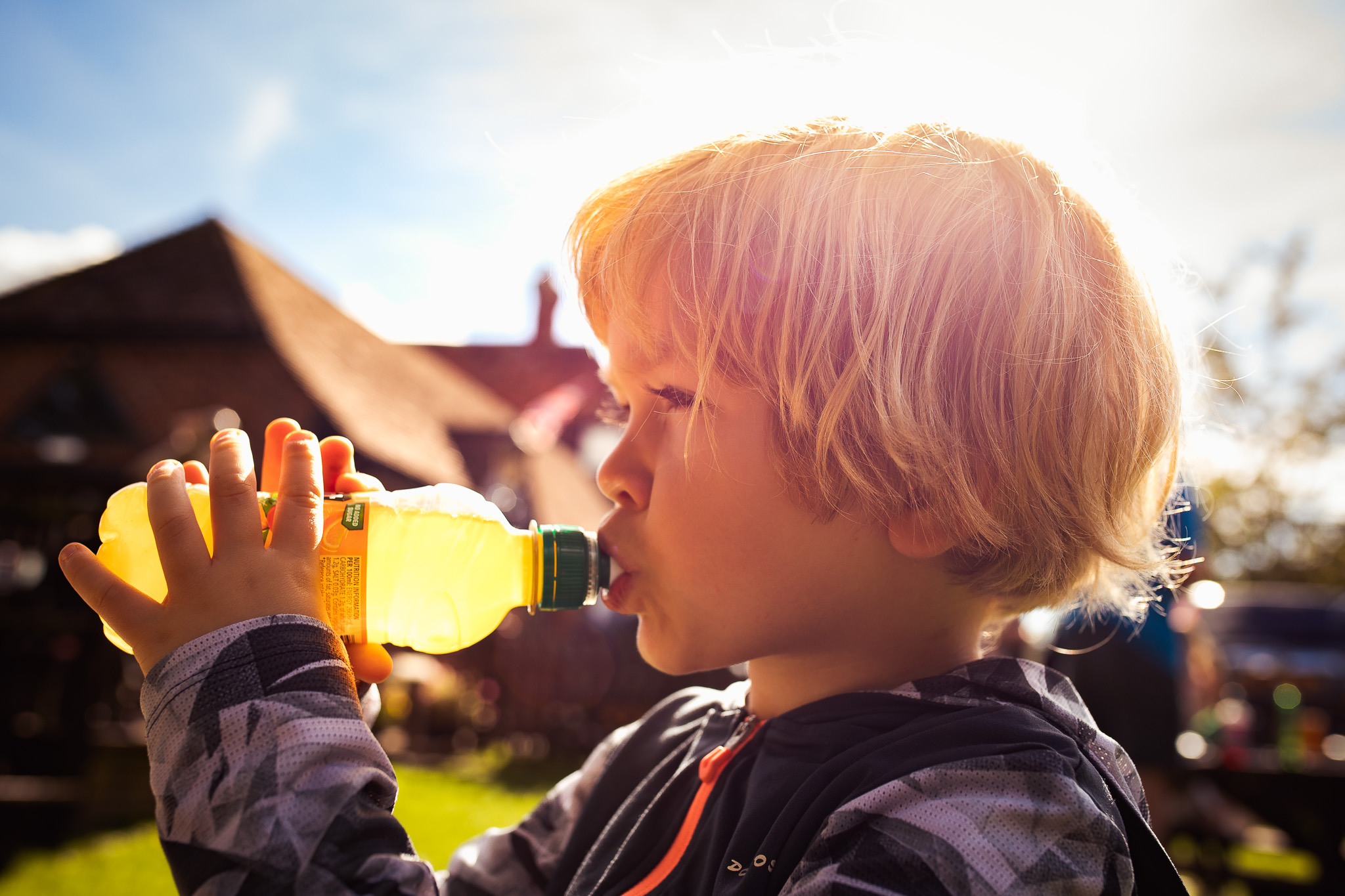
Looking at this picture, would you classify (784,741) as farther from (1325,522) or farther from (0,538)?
(1325,522)

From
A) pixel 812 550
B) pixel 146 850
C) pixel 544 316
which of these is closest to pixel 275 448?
pixel 812 550

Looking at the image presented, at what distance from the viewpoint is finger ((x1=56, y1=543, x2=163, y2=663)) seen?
1.07 metres

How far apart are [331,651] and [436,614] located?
63 cm

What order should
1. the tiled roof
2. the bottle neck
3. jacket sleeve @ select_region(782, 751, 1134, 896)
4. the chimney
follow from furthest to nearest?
the chimney → the tiled roof → the bottle neck → jacket sleeve @ select_region(782, 751, 1134, 896)

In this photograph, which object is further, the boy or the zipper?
the zipper

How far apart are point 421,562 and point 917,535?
931mm

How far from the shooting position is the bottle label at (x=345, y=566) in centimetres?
128

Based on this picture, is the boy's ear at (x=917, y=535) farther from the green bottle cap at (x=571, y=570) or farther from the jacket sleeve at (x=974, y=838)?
the green bottle cap at (x=571, y=570)

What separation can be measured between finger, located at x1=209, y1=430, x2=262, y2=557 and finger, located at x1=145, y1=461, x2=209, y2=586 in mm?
24

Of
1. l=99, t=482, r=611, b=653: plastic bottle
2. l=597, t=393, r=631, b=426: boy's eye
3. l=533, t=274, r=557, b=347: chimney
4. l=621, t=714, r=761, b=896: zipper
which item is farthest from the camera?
l=533, t=274, r=557, b=347: chimney

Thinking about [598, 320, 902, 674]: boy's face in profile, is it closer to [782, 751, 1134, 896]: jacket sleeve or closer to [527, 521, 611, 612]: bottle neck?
[527, 521, 611, 612]: bottle neck

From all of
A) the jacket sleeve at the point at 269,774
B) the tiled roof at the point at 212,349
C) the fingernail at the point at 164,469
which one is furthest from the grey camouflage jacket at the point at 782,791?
the tiled roof at the point at 212,349

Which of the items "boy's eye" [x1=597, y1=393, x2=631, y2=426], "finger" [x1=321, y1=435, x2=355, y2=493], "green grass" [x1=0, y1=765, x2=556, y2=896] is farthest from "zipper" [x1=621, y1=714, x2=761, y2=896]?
"green grass" [x1=0, y1=765, x2=556, y2=896]

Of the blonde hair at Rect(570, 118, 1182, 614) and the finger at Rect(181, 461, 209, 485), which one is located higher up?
the blonde hair at Rect(570, 118, 1182, 614)
